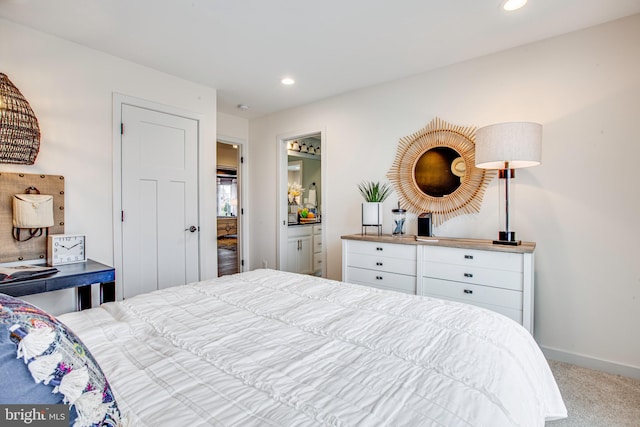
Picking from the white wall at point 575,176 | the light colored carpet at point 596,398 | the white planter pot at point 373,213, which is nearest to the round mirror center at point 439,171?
the white wall at point 575,176

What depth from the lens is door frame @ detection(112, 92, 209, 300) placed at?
9.26ft

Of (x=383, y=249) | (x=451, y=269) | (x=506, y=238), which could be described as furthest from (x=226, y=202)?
(x=506, y=238)

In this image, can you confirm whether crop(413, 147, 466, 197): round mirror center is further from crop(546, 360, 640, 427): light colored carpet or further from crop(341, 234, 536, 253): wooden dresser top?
crop(546, 360, 640, 427): light colored carpet

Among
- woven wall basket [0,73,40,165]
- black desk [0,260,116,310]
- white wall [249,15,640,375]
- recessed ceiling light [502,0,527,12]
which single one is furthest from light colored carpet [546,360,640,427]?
woven wall basket [0,73,40,165]

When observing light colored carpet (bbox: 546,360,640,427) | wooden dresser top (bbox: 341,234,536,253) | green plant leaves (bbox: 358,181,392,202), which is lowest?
light colored carpet (bbox: 546,360,640,427)

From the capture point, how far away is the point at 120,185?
9.39 ft

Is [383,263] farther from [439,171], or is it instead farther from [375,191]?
[439,171]

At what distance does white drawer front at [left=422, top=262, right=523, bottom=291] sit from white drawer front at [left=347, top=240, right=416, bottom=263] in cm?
17

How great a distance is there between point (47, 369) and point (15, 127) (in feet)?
7.84

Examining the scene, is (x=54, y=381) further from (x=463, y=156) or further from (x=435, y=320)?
(x=463, y=156)

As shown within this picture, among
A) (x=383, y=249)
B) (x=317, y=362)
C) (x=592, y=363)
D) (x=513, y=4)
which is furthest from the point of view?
(x=383, y=249)

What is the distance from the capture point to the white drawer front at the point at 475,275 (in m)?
2.30

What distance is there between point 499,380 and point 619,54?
Answer: 2.72 m

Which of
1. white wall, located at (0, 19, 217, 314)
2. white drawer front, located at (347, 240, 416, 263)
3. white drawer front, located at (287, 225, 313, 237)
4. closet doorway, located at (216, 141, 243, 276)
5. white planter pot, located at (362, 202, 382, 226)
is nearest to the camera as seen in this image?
white wall, located at (0, 19, 217, 314)
